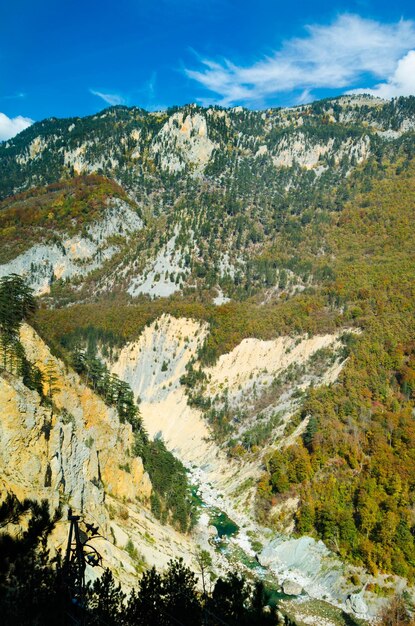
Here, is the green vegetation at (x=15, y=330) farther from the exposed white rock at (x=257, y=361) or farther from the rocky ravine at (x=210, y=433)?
the exposed white rock at (x=257, y=361)

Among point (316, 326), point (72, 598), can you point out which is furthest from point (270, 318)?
point (72, 598)

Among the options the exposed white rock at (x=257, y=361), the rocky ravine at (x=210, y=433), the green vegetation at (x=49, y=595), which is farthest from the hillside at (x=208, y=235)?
the green vegetation at (x=49, y=595)

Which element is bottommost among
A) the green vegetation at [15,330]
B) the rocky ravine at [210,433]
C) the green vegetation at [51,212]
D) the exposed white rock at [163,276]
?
the rocky ravine at [210,433]

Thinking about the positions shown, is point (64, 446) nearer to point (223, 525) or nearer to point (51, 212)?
point (223, 525)

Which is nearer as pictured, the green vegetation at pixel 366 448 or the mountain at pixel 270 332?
the green vegetation at pixel 366 448

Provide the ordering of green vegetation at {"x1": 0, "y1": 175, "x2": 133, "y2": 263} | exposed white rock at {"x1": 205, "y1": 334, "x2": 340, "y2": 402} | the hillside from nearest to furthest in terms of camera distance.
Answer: exposed white rock at {"x1": 205, "y1": 334, "x2": 340, "y2": 402}
the hillside
green vegetation at {"x1": 0, "y1": 175, "x2": 133, "y2": 263}

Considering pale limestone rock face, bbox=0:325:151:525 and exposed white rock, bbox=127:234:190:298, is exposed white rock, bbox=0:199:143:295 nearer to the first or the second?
exposed white rock, bbox=127:234:190:298

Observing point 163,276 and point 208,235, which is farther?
point 208,235

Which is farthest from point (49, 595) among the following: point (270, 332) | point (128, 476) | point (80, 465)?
point (270, 332)

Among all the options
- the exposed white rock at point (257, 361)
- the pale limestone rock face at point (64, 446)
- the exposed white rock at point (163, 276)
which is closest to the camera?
the pale limestone rock face at point (64, 446)

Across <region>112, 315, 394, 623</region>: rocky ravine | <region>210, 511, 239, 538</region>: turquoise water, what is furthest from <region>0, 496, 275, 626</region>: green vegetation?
<region>210, 511, 239, 538</region>: turquoise water
